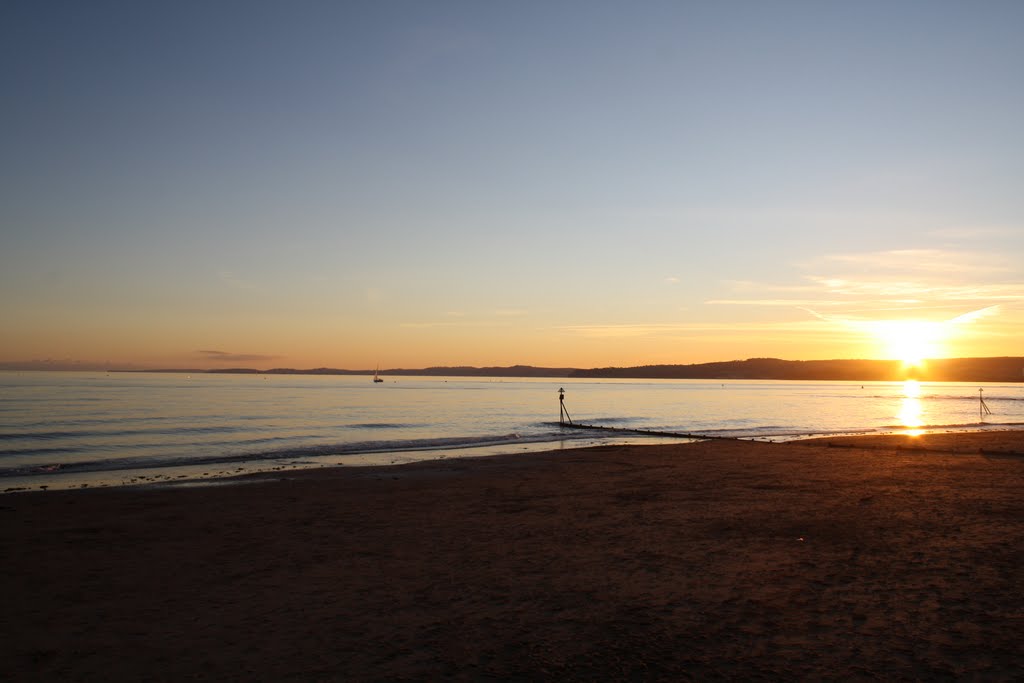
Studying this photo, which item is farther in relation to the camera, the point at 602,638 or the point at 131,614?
the point at 131,614

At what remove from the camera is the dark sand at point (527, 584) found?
6.37m

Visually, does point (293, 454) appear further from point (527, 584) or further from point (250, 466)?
point (527, 584)

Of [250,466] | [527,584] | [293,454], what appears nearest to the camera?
[527,584]

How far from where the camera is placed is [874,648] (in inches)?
254

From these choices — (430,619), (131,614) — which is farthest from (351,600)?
(131,614)

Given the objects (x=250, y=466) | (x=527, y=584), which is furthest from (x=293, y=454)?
(x=527, y=584)

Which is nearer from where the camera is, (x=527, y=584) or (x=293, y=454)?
(x=527, y=584)

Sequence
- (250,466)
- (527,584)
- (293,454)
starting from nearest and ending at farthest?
(527,584) → (250,466) → (293,454)

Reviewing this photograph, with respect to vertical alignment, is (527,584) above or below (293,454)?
above

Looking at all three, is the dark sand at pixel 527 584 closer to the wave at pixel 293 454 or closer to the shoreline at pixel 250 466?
the shoreline at pixel 250 466

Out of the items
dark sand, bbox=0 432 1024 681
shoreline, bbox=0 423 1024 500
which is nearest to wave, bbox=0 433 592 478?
shoreline, bbox=0 423 1024 500

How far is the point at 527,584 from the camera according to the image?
883 cm

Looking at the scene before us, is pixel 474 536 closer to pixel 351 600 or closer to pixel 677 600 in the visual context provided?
pixel 351 600

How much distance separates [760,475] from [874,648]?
42.4 ft
